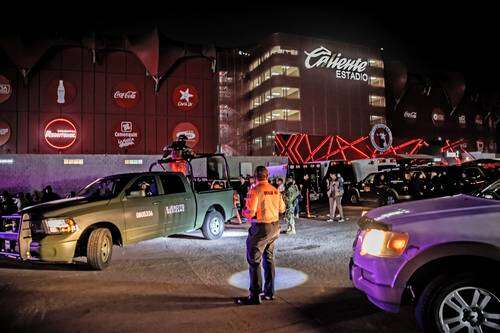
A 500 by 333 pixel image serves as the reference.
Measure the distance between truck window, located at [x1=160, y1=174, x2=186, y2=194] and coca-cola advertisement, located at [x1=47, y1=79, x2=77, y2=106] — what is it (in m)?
27.5

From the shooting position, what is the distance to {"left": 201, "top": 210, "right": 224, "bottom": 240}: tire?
10.6 metres

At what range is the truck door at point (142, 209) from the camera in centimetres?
832

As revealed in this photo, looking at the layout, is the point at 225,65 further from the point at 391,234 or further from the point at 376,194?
the point at 391,234

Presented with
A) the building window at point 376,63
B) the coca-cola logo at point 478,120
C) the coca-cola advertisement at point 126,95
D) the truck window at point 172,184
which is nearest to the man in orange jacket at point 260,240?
the truck window at point 172,184

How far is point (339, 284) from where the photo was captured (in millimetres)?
6195

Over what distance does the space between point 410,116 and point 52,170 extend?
44935mm

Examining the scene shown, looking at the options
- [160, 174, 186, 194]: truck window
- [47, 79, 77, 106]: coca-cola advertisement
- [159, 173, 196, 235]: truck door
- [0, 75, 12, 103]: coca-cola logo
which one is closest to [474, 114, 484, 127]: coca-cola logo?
[47, 79, 77, 106]: coca-cola advertisement

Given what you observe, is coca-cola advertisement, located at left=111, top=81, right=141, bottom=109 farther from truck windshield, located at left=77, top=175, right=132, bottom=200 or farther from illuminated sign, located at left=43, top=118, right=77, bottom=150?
truck windshield, located at left=77, top=175, right=132, bottom=200

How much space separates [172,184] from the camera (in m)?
9.73

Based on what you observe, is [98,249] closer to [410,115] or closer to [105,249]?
[105,249]

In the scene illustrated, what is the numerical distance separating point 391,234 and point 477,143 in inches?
2566

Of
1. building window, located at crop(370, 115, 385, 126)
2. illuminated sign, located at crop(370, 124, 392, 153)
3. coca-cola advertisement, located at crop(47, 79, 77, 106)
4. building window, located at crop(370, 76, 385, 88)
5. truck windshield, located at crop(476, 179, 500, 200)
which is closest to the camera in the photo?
truck windshield, located at crop(476, 179, 500, 200)

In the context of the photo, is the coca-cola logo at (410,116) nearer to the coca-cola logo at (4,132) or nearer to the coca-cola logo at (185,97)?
the coca-cola logo at (185,97)

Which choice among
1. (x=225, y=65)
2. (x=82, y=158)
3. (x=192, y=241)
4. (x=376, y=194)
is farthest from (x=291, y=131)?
(x=192, y=241)
